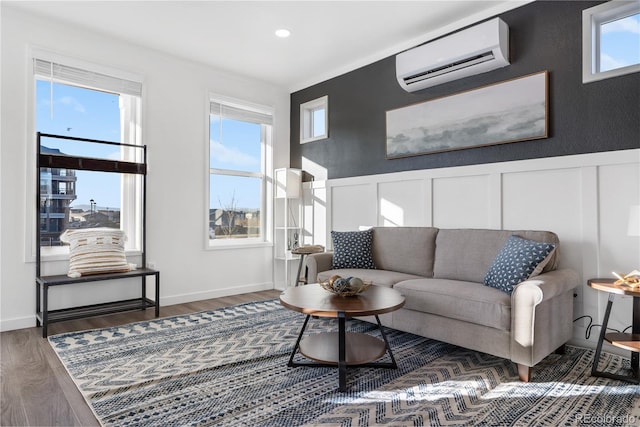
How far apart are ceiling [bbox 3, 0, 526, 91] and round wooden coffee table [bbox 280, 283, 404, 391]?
7.87 ft

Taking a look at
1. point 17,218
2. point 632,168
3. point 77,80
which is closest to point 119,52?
point 77,80

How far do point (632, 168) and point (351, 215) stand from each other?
2.56 m

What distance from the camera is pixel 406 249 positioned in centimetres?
354

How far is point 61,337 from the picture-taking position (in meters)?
3.06

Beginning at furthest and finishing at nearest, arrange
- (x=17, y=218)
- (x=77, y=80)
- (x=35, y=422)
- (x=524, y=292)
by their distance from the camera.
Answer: (x=77, y=80), (x=17, y=218), (x=524, y=292), (x=35, y=422)

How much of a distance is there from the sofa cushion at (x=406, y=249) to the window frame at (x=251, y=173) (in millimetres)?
1813

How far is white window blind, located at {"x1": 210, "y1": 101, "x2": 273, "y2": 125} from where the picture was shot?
4645 mm

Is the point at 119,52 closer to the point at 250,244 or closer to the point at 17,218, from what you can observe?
the point at 17,218

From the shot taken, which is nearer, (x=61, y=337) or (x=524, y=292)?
(x=524, y=292)

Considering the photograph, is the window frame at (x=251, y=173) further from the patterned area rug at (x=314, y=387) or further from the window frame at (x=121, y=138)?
the patterned area rug at (x=314, y=387)

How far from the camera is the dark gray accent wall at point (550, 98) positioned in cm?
270

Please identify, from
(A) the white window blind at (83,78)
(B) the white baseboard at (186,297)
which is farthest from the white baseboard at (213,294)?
(A) the white window blind at (83,78)

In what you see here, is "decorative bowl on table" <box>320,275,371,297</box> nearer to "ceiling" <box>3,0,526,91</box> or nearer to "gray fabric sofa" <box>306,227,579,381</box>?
"gray fabric sofa" <box>306,227,579,381</box>

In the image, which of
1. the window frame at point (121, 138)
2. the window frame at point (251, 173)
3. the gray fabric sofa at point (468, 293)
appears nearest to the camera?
the gray fabric sofa at point (468, 293)
